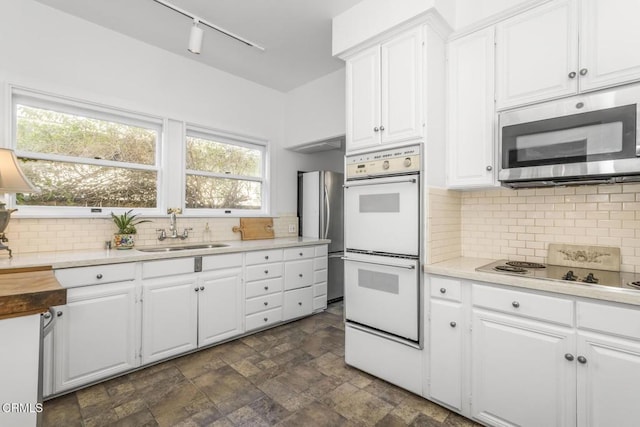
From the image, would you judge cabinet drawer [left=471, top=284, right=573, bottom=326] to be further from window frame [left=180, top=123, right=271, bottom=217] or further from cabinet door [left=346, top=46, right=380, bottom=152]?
window frame [left=180, top=123, right=271, bottom=217]

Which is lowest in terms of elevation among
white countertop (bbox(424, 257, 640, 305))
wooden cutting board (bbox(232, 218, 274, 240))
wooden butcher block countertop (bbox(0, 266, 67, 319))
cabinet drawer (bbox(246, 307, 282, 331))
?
cabinet drawer (bbox(246, 307, 282, 331))

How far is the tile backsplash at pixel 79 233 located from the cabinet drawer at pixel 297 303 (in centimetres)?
110

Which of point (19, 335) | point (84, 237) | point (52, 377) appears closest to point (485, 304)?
point (19, 335)

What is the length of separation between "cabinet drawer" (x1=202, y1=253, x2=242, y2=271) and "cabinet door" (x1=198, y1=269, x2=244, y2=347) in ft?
0.20

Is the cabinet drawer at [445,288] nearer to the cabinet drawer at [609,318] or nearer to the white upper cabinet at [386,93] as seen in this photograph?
the cabinet drawer at [609,318]

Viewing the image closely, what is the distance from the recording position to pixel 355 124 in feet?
8.26

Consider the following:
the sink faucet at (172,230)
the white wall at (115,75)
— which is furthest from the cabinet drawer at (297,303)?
the sink faucet at (172,230)

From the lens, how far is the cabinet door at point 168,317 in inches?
97.2

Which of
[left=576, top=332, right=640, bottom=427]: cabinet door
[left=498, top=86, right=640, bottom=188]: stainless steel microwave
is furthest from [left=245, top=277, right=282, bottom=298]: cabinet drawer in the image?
[left=576, top=332, right=640, bottom=427]: cabinet door

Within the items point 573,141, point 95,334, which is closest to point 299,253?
point 95,334

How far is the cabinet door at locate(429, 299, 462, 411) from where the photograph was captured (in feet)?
6.36

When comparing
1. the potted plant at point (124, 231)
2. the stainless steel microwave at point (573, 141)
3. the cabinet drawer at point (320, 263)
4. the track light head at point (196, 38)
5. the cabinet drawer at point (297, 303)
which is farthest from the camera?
the cabinet drawer at point (320, 263)

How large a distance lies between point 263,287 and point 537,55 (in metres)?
2.99

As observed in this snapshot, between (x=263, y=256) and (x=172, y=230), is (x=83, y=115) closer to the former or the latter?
(x=172, y=230)
